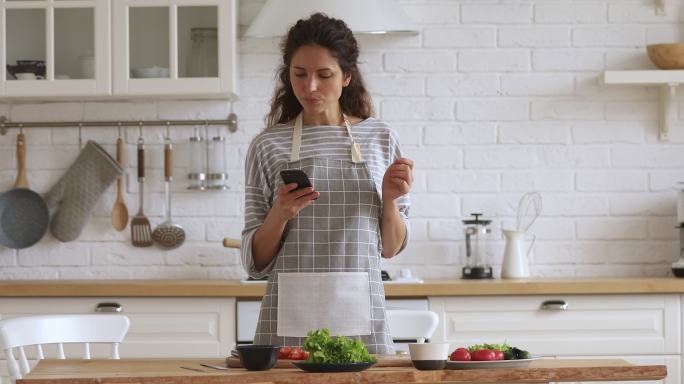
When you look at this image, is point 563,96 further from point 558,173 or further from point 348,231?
point 348,231

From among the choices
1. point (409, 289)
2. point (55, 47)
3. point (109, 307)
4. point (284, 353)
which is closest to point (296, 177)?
point (284, 353)

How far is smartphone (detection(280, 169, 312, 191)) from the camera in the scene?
7.08 ft

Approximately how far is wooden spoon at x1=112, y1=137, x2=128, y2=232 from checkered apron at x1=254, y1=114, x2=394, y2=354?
6.30ft

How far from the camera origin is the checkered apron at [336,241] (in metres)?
2.43

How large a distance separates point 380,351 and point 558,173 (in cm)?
204

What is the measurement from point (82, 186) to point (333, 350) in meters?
2.55

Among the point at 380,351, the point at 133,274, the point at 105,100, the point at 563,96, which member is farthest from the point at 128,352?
the point at 563,96

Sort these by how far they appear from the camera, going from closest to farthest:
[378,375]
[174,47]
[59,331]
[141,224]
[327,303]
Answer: [378,375], [327,303], [59,331], [174,47], [141,224]

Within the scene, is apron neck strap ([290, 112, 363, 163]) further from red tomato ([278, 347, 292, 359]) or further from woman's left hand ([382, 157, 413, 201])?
red tomato ([278, 347, 292, 359])

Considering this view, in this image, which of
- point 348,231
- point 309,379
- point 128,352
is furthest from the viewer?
point 128,352

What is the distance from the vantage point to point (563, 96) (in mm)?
4277

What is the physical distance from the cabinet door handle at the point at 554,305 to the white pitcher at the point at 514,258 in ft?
1.11

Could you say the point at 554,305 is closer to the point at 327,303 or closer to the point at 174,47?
the point at 327,303

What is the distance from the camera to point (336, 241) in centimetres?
243
